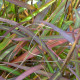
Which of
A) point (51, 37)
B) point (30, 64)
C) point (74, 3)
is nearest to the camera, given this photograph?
point (51, 37)

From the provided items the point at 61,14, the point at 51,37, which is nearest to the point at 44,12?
the point at 61,14

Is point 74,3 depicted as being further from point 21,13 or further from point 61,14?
point 21,13

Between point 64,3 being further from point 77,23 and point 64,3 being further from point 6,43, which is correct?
point 6,43

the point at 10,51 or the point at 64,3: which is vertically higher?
the point at 64,3

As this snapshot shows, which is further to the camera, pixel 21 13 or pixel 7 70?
pixel 21 13

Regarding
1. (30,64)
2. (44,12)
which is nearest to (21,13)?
(44,12)

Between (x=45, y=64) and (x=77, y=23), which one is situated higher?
(x=77, y=23)

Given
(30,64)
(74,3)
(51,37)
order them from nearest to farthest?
(51,37), (30,64), (74,3)

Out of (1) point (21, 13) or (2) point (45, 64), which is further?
(1) point (21, 13)
